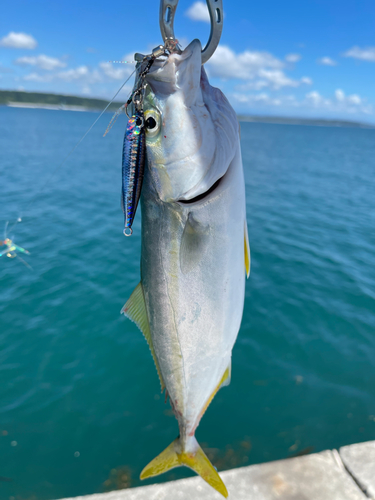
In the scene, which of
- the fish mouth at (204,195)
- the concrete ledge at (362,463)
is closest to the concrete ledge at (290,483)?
the concrete ledge at (362,463)

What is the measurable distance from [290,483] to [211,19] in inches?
144

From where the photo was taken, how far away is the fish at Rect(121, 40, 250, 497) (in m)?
1.55

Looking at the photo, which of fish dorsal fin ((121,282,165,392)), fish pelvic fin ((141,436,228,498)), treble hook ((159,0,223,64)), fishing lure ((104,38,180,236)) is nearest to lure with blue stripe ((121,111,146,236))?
fishing lure ((104,38,180,236))

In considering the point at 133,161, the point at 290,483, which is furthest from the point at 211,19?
the point at 290,483

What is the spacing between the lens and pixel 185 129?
5.06ft

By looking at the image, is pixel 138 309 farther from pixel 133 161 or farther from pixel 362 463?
pixel 362 463

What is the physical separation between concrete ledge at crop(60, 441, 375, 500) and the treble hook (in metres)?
3.37

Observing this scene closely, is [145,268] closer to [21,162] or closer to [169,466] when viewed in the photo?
[169,466]

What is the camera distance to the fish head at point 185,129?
1.49 m

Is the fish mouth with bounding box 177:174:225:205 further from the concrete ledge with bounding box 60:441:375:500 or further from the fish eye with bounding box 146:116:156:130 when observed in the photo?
the concrete ledge with bounding box 60:441:375:500

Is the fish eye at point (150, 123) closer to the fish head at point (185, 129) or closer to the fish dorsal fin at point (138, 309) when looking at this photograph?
the fish head at point (185, 129)

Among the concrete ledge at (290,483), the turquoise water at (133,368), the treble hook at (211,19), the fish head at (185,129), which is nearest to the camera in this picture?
the treble hook at (211,19)

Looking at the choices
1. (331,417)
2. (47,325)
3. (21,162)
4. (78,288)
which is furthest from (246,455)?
Answer: (21,162)

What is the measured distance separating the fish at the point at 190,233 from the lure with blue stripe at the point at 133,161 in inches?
1.8
